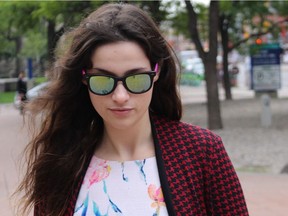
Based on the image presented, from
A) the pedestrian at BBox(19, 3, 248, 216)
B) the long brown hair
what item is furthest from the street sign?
the pedestrian at BBox(19, 3, 248, 216)

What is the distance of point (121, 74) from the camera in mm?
1605

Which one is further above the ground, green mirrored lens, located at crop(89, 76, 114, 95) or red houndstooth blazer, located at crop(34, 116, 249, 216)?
green mirrored lens, located at crop(89, 76, 114, 95)

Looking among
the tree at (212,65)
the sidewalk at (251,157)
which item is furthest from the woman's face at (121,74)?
the tree at (212,65)

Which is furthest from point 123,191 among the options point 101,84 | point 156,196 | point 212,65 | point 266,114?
point 266,114

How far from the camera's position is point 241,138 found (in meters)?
11.7

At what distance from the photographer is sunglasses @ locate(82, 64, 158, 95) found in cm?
160

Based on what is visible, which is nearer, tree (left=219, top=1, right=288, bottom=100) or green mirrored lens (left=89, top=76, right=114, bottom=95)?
green mirrored lens (left=89, top=76, right=114, bottom=95)

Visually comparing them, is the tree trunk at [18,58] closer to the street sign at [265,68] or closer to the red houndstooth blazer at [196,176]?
the street sign at [265,68]

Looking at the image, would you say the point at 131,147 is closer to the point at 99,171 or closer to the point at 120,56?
the point at 99,171

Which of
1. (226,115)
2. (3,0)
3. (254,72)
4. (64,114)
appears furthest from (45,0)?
(64,114)

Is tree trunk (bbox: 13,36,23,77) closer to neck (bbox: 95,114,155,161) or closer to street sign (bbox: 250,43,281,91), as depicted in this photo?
street sign (bbox: 250,43,281,91)

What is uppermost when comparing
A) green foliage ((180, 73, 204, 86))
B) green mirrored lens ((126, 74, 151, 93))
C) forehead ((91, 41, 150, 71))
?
forehead ((91, 41, 150, 71))

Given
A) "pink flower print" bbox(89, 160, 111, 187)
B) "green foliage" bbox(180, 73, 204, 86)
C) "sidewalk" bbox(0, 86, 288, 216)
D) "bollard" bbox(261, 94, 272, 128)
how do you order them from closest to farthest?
"pink flower print" bbox(89, 160, 111, 187) < "sidewalk" bbox(0, 86, 288, 216) < "bollard" bbox(261, 94, 272, 128) < "green foliage" bbox(180, 73, 204, 86)

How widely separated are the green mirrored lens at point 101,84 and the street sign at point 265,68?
20522 millimetres
